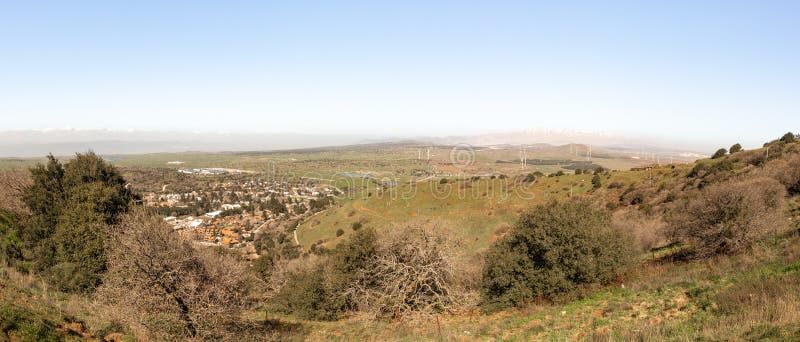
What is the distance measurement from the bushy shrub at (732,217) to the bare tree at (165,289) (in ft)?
73.5

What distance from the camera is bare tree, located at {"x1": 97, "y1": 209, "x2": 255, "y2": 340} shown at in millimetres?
11289

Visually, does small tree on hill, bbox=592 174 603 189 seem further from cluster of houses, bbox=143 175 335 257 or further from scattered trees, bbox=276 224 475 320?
cluster of houses, bbox=143 175 335 257

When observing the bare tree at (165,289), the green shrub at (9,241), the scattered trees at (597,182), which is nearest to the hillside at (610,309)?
the green shrub at (9,241)

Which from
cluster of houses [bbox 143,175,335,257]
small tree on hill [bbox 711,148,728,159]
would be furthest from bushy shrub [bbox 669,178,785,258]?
cluster of houses [bbox 143,175,335,257]

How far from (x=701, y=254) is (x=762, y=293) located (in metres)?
10.4

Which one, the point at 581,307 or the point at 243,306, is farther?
the point at 581,307

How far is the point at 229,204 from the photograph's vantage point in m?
97.1

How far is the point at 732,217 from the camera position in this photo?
17359 millimetres

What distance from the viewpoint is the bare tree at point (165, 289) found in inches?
444

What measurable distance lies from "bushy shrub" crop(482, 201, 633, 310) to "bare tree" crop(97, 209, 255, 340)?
13885mm

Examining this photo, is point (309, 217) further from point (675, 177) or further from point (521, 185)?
point (675, 177)

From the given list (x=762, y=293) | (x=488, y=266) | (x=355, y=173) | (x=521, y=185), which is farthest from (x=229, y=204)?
(x=762, y=293)

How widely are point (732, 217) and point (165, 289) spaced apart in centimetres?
2499

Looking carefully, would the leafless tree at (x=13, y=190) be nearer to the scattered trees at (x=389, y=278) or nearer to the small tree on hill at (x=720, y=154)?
the scattered trees at (x=389, y=278)
